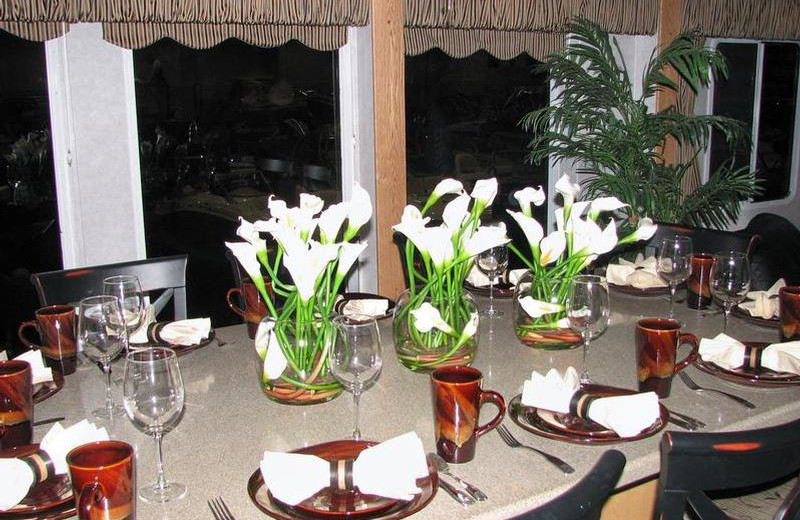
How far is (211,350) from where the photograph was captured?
6.22 ft

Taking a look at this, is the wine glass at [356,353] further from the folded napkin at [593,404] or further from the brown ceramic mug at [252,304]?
the brown ceramic mug at [252,304]

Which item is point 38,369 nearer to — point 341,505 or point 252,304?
point 252,304

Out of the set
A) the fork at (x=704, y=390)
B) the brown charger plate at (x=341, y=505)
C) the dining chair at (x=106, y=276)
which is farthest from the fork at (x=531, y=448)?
the dining chair at (x=106, y=276)

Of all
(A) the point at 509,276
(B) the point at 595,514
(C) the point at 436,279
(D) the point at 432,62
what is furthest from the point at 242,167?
(B) the point at 595,514

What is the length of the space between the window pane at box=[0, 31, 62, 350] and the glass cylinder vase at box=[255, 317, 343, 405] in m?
2.14

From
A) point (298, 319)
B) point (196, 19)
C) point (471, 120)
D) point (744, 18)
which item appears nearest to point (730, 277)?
point (298, 319)

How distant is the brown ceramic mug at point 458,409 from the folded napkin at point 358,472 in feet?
0.28

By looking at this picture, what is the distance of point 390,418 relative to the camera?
148 centimetres

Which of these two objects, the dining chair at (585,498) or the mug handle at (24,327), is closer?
the dining chair at (585,498)

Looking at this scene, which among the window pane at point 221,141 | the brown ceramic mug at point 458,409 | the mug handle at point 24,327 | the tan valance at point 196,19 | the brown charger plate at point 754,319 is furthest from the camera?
the window pane at point 221,141

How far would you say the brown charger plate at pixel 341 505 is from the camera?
1.11 meters

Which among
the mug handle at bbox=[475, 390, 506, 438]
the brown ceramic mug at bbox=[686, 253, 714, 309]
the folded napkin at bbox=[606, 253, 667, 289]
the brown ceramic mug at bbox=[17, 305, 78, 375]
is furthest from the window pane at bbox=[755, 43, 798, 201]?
the brown ceramic mug at bbox=[17, 305, 78, 375]

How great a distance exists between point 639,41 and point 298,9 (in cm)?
228

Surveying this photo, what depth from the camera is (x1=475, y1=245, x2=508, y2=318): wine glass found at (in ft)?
7.09
